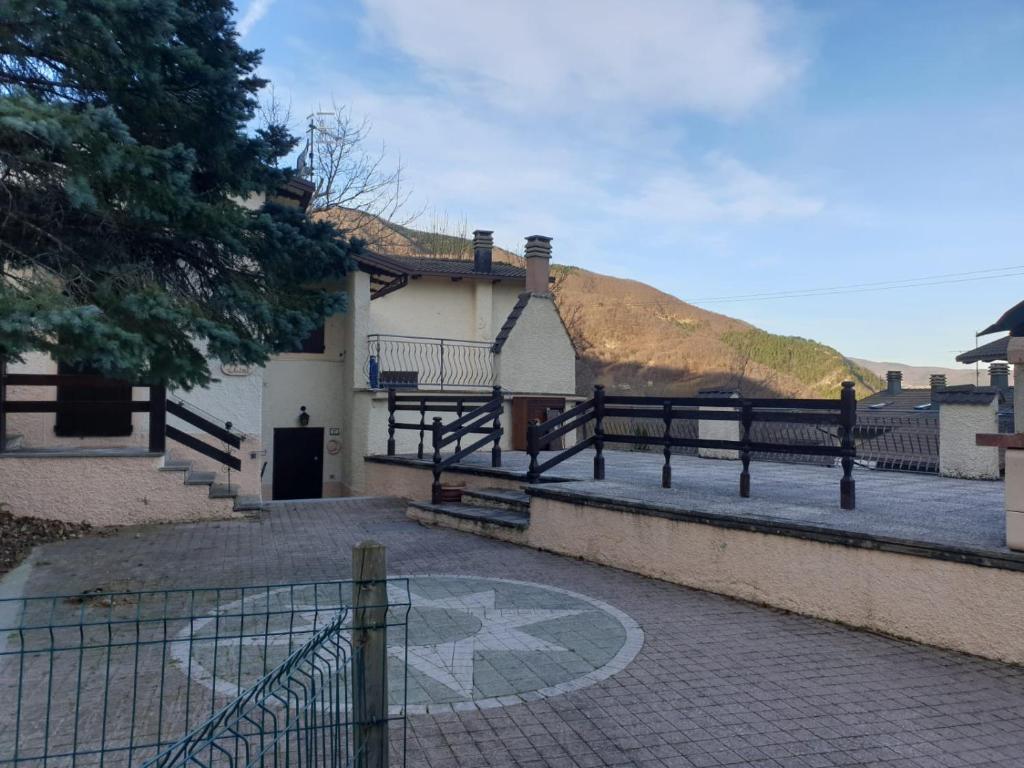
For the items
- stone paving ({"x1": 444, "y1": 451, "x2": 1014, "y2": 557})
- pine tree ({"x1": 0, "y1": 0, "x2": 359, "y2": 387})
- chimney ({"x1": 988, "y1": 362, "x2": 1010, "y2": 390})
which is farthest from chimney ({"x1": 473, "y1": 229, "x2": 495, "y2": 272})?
chimney ({"x1": 988, "y1": 362, "x2": 1010, "y2": 390})

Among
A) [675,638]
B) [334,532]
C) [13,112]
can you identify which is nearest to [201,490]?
[334,532]

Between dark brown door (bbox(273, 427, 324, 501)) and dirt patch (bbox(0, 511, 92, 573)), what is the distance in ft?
19.7

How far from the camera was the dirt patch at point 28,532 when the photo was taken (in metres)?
8.78

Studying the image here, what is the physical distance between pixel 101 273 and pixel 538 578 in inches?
210

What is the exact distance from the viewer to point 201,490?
438 inches

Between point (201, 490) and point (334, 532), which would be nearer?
point (334, 532)

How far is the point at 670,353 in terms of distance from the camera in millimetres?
40000

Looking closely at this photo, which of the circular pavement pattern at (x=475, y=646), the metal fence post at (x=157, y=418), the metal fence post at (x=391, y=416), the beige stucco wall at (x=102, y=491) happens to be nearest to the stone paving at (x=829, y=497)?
the circular pavement pattern at (x=475, y=646)

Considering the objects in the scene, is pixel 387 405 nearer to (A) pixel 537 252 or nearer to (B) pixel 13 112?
(A) pixel 537 252

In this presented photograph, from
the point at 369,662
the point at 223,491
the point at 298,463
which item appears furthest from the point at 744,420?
the point at 298,463

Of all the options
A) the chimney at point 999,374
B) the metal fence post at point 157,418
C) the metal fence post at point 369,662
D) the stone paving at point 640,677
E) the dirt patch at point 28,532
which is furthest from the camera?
the chimney at point 999,374

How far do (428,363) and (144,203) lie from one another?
37.7 feet

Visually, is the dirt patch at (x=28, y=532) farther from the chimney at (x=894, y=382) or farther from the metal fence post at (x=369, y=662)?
the chimney at (x=894, y=382)

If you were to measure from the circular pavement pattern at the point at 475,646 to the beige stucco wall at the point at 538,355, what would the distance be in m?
11.0
